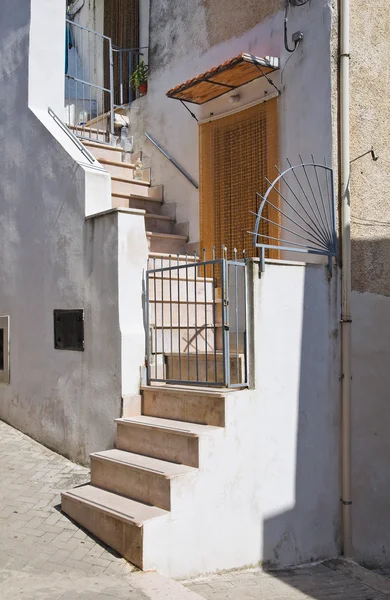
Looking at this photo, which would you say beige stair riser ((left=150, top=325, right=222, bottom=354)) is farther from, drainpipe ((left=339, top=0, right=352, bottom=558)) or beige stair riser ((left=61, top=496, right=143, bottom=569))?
beige stair riser ((left=61, top=496, right=143, bottom=569))

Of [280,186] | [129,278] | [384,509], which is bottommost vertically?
[384,509]

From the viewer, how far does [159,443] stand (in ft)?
18.4

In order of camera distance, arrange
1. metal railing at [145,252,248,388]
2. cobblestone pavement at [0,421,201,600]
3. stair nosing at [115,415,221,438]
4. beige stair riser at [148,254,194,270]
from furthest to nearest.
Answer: beige stair riser at [148,254,194,270]
metal railing at [145,252,248,388]
stair nosing at [115,415,221,438]
cobblestone pavement at [0,421,201,600]

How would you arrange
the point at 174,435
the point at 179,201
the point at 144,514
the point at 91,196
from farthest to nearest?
the point at 179,201
the point at 91,196
the point at 174,435
the point at 144,514

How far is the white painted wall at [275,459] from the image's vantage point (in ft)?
16.9

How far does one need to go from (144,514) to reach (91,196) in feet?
10.9

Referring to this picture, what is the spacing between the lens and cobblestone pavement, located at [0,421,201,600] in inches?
169

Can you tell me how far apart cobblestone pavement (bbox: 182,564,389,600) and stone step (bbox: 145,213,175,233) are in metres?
4.94

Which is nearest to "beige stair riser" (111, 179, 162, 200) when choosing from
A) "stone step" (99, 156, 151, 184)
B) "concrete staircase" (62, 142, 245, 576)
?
"stone step" (99, 156, 151, 184)

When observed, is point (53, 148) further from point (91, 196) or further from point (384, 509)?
point (384, 509)

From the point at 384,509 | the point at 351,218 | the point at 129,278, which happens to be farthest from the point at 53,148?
the point at 384,509

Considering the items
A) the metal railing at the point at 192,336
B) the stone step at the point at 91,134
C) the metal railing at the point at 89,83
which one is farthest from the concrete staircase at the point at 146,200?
the metal railing at the point at 192,336

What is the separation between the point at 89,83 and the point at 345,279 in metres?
5.87

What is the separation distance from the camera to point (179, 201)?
9.21m
